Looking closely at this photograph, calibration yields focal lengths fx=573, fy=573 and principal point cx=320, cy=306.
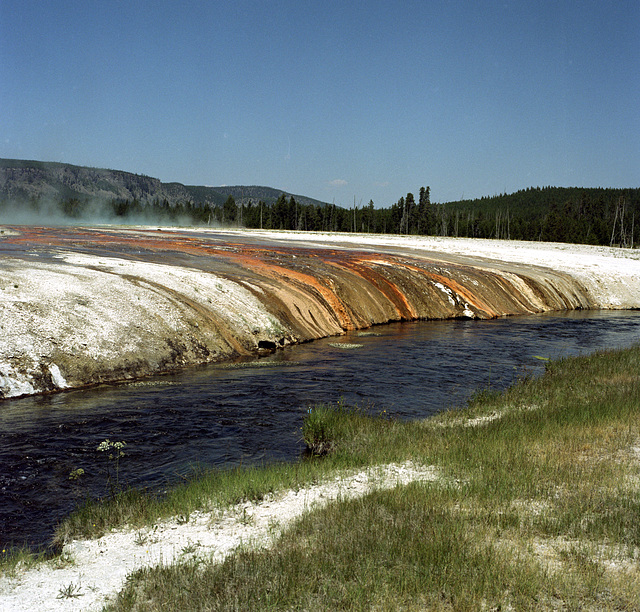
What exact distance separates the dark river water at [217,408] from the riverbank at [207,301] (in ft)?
3.31

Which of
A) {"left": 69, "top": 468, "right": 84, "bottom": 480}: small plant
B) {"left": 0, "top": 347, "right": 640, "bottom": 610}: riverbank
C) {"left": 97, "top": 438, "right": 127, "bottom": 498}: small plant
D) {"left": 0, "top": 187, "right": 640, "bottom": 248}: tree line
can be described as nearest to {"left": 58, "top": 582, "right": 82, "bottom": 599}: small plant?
{"left": 0, "top": 347, "right": 640, "bottom": 610}: riverbank

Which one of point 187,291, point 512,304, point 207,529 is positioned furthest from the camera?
point 512,304

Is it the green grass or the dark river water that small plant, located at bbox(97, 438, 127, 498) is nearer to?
the dark river water

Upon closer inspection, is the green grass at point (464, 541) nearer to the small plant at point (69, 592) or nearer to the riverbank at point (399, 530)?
the riverbank at point (399, 530)

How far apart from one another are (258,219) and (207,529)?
491 ft

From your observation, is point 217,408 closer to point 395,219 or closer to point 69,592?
point 69,592

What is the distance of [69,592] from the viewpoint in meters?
5.42

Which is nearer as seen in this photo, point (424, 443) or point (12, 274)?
point (424, 443)

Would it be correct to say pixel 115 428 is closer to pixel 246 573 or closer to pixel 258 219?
pixel 246 573

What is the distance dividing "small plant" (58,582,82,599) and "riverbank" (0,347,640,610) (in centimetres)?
2

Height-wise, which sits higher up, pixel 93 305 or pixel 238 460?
pixel 93 305

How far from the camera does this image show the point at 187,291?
20328 mm

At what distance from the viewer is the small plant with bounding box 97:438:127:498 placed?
838cm

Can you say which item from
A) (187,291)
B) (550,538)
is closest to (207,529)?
(550,538)
